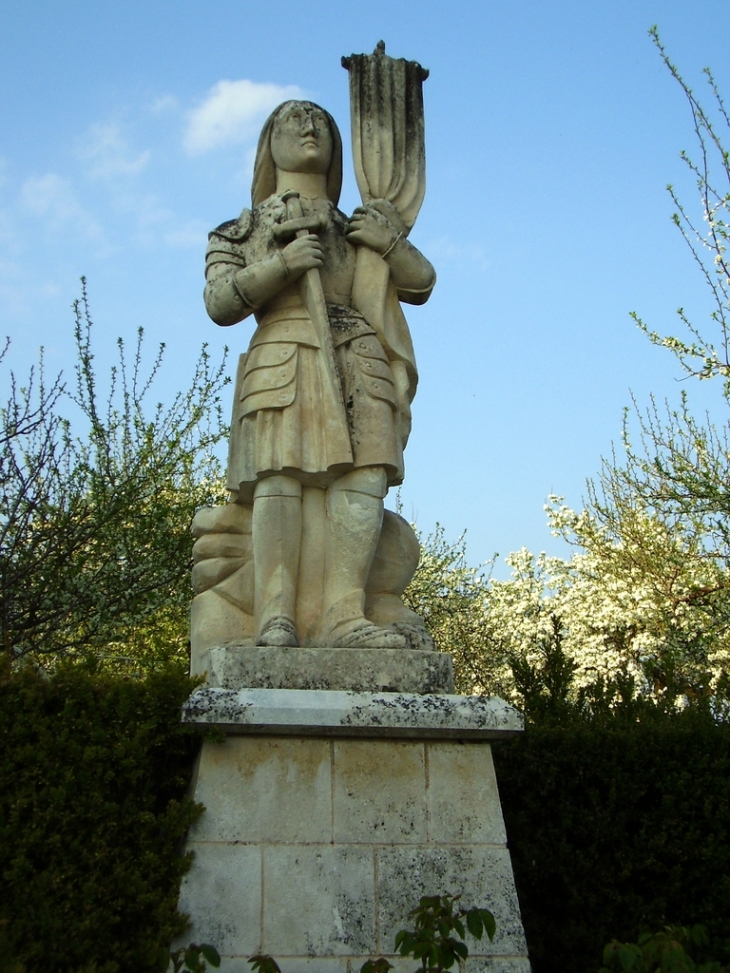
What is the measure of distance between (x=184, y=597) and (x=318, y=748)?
8087 mm

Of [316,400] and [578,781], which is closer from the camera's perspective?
[316,400]

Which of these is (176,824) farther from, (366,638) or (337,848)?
(366,638)

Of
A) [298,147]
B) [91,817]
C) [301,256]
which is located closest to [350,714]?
[91,817]

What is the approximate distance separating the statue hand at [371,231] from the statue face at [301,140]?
1.20ft

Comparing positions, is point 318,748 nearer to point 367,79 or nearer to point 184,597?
point 367,79

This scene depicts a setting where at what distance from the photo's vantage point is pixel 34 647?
10641 millimetres

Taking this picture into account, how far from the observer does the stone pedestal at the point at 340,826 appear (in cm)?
428

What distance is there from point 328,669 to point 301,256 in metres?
1.99

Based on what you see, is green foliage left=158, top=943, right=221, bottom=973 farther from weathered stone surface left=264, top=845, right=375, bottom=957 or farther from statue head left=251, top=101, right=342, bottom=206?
statue head left=251, top=101, right=342, bottom=206

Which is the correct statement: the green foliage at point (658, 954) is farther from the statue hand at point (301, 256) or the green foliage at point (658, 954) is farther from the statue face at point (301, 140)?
the statue face at point (301, 140)

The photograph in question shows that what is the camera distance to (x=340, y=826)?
4.48 metres

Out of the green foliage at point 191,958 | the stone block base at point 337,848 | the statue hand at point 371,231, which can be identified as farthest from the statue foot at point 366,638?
the statue hand at point 371,231

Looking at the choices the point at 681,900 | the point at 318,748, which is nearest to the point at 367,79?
the point at 318,748

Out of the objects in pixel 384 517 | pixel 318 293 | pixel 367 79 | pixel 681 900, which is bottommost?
pixel 681 900
